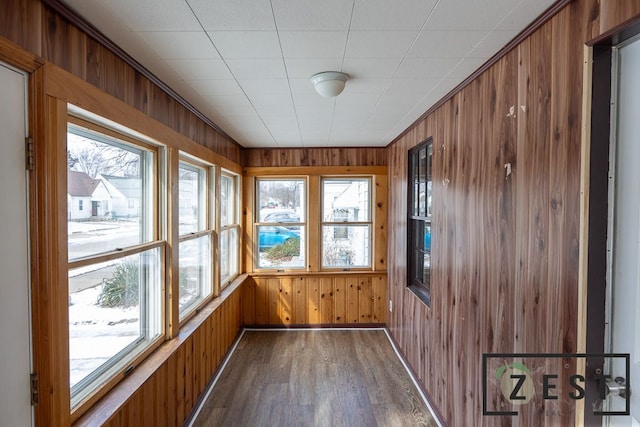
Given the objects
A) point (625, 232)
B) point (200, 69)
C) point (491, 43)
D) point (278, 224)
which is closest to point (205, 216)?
point (278, 224)

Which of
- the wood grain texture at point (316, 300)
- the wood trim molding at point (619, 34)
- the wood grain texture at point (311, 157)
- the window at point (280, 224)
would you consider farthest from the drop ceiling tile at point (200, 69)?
the wood grain texture at point (316, 300)

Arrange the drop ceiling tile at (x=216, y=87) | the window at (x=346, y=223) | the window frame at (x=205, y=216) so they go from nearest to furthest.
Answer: the drop ceiling tile at (x=216, y=87), the window frame at (x=205, y=216), the window at (x=346, y=223)

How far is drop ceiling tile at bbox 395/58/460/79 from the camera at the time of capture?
1.69 meters

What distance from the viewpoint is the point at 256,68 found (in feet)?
5.80

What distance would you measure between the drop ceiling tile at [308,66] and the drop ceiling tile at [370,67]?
0.06m

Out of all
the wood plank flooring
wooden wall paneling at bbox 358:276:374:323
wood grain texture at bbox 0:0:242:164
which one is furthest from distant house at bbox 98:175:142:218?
wooden wall paneling at bbox 358:276:374:323

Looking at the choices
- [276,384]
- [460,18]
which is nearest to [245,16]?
[460,18]

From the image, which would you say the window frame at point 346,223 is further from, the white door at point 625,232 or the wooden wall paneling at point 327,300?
the white door at point 625,232

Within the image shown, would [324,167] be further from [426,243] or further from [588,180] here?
[588,180]

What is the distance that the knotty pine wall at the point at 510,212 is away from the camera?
1166mm

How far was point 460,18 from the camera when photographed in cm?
129

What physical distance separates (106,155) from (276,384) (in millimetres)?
2405

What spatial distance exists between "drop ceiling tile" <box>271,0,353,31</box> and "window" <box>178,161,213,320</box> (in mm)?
1628

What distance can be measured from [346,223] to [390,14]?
3.19 metres
